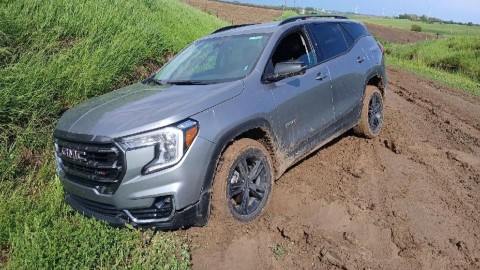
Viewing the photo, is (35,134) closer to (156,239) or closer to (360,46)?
(156,239)

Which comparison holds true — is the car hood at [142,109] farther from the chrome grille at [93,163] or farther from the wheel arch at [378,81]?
the wheel arch at [378,81]

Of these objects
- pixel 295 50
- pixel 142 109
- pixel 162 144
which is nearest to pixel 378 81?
pixel 295 50

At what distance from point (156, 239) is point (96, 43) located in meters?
4.15

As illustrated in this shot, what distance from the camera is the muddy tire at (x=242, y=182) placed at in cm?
341

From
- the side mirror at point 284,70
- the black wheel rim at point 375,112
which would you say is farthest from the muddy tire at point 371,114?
the side mirror at point 284,70

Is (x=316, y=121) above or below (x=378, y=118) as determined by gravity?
above

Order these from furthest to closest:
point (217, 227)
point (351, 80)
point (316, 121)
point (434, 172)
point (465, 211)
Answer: point (351, 80), point (434, 172), point (316, 121), point (465, 211), point (217, 227)

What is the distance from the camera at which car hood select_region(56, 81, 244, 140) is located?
125 inches

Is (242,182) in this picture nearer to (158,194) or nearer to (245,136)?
(245,136)

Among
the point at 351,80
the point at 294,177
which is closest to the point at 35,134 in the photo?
the point at 294,177

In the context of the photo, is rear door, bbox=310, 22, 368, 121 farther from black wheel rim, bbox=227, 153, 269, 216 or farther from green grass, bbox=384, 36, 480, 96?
green grass, bbox=384, 36, 480, 96

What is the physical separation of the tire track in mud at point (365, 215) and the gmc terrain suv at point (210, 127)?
31 cm

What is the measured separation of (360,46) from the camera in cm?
583

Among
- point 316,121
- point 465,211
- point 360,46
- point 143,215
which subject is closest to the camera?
point 143,215
